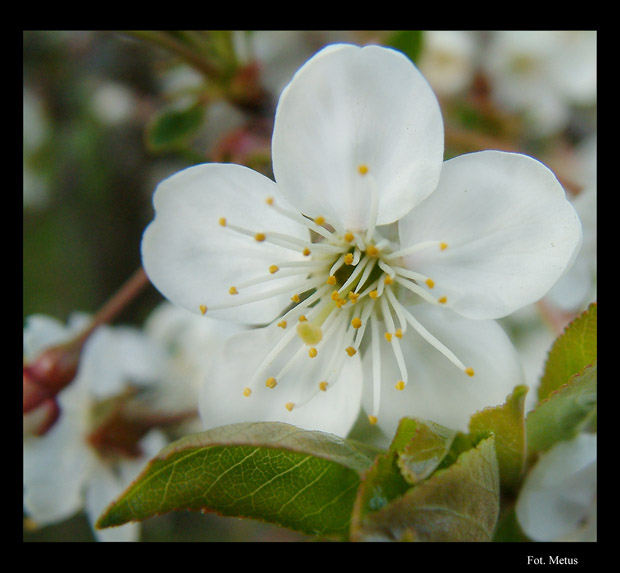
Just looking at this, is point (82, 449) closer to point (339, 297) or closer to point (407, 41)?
point (339, 297)

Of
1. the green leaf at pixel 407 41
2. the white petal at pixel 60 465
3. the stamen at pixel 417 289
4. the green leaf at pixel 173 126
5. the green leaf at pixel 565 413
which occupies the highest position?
the green leaf at pixel 407 41

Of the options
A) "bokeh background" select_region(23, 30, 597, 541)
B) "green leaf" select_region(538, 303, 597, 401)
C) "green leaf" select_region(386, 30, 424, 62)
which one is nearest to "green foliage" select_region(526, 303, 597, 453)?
"green leaf" select_region(538, 303, 597, 401)

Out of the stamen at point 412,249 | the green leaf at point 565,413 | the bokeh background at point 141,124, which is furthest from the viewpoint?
the bokeh background at point 141,124

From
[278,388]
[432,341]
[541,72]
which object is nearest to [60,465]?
[278,388]

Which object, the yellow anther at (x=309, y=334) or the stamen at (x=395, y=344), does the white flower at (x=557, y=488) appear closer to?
the stamen at (x=395, y=344)

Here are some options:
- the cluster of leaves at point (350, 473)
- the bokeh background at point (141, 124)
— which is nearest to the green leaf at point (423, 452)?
the cluster of leaves at point (350, 473)

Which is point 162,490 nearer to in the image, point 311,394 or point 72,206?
point 311,394
